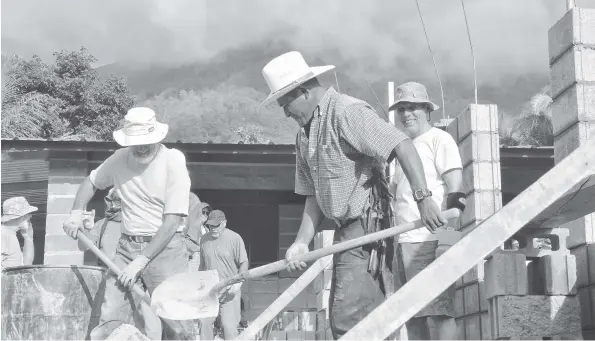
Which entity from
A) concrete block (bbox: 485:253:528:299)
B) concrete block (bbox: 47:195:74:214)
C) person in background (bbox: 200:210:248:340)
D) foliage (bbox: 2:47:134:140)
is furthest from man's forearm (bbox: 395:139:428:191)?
foliage (bbox: 2:47:134:140)

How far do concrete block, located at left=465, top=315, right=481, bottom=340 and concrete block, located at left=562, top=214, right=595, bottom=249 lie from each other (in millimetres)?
997

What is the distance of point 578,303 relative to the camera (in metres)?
4.56

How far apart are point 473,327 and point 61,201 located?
6.26 meters

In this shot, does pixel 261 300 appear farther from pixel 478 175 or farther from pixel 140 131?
pixel 140 131

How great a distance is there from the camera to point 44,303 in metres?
5.18

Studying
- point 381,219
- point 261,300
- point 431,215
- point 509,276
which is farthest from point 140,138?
point 261,300

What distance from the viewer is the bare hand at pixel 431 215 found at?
3.75 meters

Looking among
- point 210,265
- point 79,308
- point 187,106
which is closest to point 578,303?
point 79,308

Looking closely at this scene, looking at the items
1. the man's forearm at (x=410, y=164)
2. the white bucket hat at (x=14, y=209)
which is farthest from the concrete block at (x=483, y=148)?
the white bucket hat at (x=14, y=209)

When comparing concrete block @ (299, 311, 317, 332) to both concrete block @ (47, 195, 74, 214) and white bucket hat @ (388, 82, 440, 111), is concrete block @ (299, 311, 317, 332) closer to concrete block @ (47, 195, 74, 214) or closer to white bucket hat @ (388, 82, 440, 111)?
concrete block @ (47, 195, 74, 214)

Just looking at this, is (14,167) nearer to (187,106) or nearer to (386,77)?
(187,106)

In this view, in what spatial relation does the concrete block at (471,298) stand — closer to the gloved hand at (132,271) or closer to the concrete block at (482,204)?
the concrete block at (482,204)

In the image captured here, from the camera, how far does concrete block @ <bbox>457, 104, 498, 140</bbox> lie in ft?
20.3

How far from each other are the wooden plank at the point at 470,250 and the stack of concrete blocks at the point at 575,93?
1503mm
